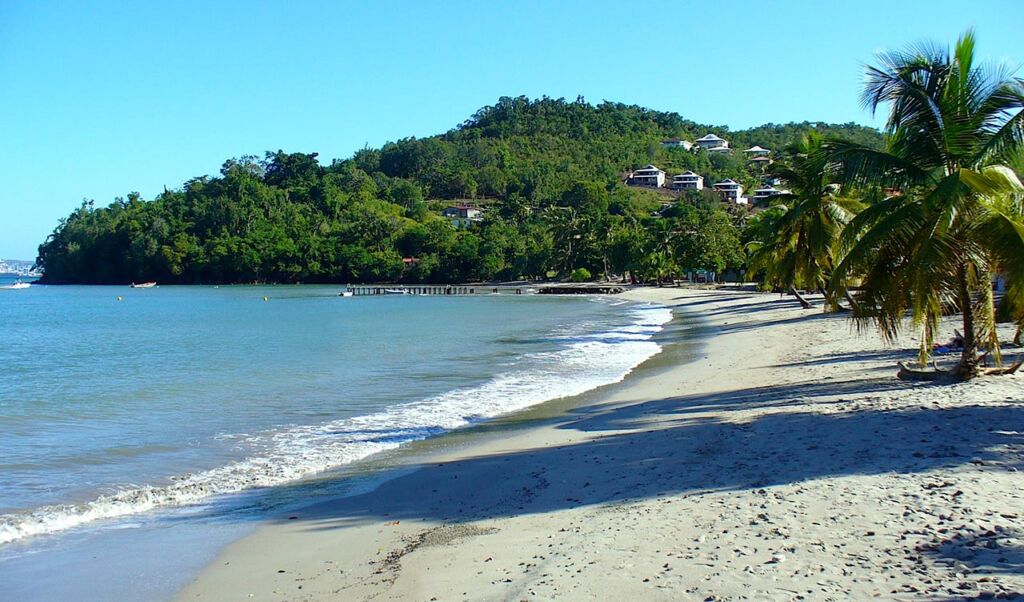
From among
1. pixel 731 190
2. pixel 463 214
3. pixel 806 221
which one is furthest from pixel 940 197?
pixel 731 190

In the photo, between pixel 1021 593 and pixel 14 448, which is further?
pixel 14 448

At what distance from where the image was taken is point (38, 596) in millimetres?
6410

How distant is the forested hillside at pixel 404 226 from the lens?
320 ft

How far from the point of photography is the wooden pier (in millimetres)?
84881

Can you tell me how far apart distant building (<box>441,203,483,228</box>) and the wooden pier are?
30.2m

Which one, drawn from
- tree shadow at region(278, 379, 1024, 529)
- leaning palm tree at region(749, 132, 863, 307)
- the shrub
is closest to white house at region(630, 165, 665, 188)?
the shrub

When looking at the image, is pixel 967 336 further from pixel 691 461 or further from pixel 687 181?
pixel 687 181

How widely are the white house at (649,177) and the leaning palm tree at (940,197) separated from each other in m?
149

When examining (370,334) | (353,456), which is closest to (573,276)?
(370,334)

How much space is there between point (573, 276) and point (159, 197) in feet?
308

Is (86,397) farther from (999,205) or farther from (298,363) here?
(999,205)

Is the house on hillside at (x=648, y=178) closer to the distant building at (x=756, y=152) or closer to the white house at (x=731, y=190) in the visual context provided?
the white house at (x=731, y=190)

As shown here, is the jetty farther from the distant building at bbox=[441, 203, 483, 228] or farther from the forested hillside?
the distant building at bbox=[441, 203, 483, 228]

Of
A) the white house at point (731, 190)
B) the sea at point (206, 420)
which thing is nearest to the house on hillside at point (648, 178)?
the white house at point (731, 190)
